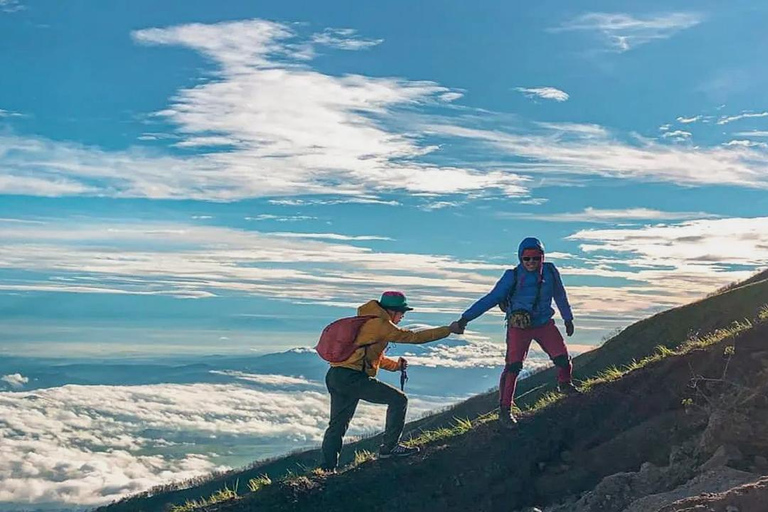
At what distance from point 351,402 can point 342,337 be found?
3.30 ft

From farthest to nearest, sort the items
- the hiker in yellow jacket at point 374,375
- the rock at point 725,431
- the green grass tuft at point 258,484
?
the green grass tuft at point 258,484, the hiker in yellow jacket at point 374,375, the rock at point 725,431

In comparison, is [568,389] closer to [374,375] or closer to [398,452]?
[398,452]

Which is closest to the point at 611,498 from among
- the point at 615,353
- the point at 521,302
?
the point at 521,302

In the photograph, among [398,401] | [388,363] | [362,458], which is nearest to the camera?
[398,401]

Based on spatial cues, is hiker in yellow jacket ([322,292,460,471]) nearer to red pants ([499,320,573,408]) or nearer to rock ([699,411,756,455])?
red pants ([499,320,573,408])

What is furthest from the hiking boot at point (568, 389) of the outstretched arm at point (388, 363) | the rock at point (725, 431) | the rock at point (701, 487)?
the rock at point (701, 487)

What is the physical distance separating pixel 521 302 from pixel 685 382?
2.29 meters

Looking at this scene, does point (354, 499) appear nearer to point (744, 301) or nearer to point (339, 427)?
point (339, 427)

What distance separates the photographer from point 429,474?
33.9 feet

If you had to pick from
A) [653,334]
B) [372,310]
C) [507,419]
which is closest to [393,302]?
[372,310]

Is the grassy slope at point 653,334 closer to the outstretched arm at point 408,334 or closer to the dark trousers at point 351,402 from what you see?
the dark trousers at point 351,402

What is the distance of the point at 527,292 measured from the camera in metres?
11.1

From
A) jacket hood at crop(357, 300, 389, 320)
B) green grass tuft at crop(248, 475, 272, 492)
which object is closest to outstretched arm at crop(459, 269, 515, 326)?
jacket hood at crop(357, 300, 389, 320)

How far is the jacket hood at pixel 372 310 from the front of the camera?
34.7ft
